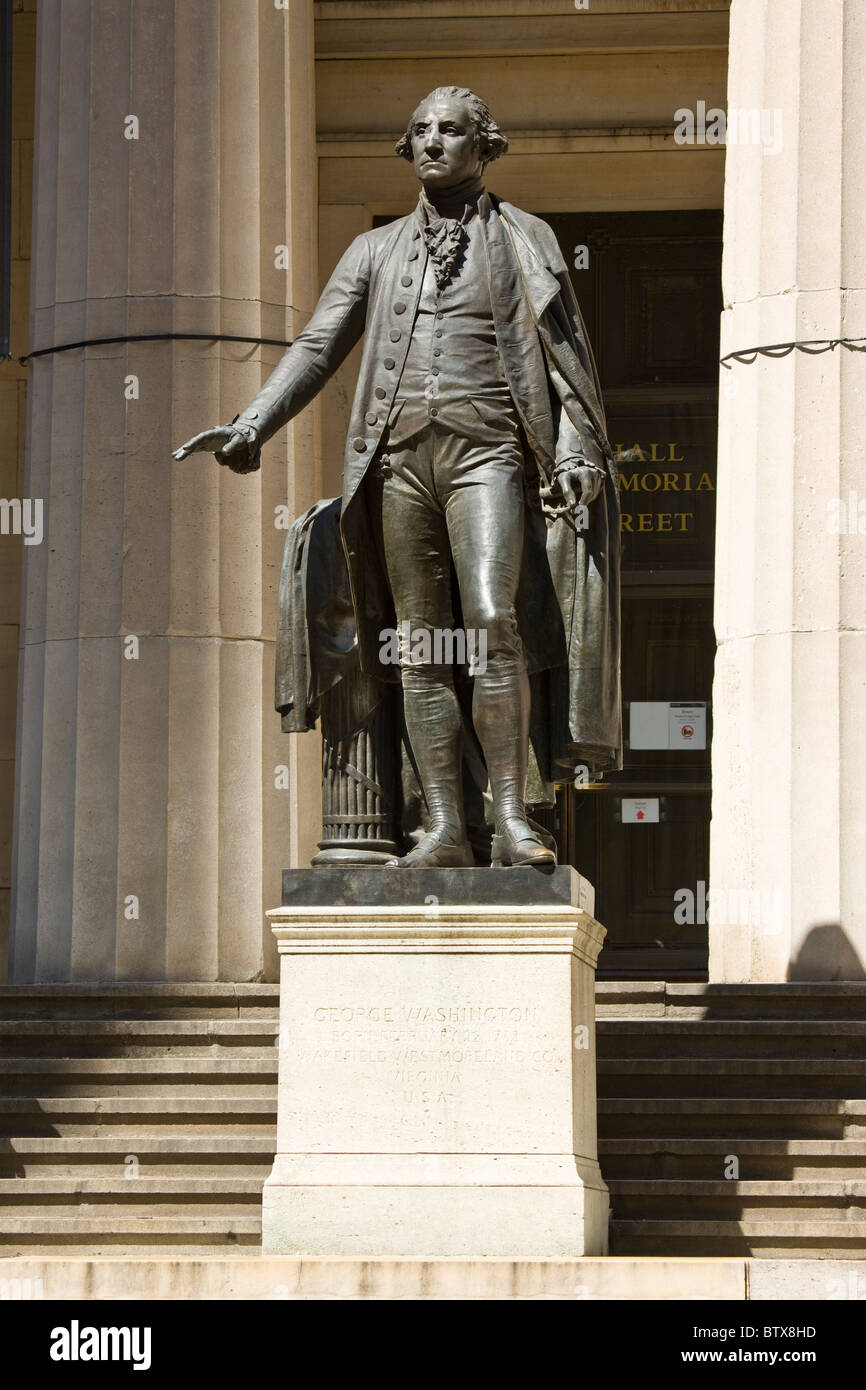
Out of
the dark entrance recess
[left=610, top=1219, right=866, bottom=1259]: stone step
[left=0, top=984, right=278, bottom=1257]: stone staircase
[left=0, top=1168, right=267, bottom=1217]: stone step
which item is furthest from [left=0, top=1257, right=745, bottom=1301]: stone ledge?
the dark entrance recess

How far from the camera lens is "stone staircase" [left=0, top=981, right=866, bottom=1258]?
11250mm

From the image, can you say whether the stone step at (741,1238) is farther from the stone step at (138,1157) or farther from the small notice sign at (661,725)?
the small notice sign at (661,725)

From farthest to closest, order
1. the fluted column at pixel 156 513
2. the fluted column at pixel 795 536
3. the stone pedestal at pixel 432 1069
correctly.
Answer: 1. the fluted column at pixel 156 513
2. the fluted column at pixel 795 536
3. the stone pedestal at pixel 432 1069

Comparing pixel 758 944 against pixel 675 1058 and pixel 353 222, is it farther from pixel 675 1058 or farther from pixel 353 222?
pixel 353 222

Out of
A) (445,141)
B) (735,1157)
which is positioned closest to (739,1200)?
(735,1157)

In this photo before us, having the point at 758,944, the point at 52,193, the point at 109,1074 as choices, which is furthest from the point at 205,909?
the point at 52,193

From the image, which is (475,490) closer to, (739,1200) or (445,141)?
(445,141)

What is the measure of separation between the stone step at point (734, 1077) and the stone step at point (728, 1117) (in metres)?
0.17

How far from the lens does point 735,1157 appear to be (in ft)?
37.6

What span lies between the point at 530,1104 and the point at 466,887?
90cm

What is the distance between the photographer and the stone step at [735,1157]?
37.7 feet

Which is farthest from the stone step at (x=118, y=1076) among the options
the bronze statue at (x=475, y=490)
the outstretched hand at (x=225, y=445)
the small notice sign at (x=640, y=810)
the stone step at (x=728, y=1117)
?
the small notice sign at (x=640, y=810)

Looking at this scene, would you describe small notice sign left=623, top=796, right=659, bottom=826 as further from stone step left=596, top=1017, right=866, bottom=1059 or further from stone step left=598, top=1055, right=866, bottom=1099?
stone step left=598, top=1055, right=866, bottom=1099

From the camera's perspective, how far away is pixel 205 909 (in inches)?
599
